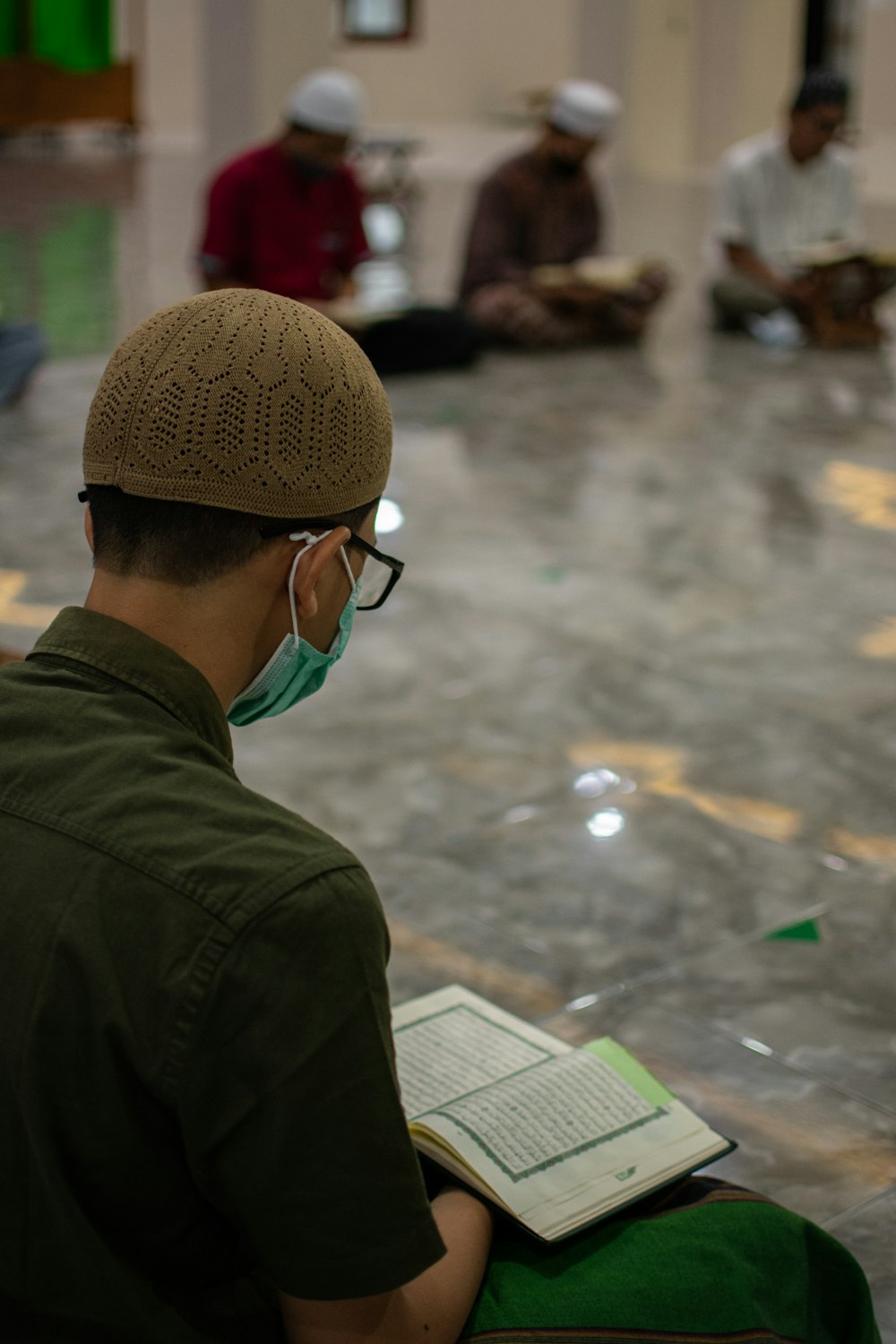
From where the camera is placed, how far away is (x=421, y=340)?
647 centimetres

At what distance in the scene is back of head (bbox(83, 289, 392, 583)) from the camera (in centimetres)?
107

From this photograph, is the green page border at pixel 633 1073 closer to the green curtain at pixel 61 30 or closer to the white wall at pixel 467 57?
the green curtain at pixel 61 30

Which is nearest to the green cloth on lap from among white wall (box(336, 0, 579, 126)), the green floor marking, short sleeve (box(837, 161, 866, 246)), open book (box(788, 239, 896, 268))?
the green floor marking

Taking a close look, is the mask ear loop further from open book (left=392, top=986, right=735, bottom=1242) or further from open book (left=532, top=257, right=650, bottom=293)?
open book (left=532, top=257, right=650, bottom=293)

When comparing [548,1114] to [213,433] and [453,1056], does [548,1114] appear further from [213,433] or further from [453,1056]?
[213,433]

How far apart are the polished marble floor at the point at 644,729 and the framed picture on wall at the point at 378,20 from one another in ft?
46.0

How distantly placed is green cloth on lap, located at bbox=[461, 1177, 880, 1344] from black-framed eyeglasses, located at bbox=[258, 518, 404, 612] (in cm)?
53

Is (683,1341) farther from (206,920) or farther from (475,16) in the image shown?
(475,16)

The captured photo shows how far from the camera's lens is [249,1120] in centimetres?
94

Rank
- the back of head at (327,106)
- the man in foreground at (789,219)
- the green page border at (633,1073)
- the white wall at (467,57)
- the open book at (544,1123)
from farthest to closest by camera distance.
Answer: the white wall at (467,57)
the man in foreground at (789,219)
the back of head at (327,106)
the green page border at (633,1073)
the open book at (544,1123)

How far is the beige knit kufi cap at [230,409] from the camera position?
3.49ft

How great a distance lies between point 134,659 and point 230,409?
0.17 metres

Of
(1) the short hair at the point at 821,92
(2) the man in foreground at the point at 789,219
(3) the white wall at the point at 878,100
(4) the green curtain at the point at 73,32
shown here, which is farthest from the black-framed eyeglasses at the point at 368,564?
(4) the green curtain at the point at 73,32

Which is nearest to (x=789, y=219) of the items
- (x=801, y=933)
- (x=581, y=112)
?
(x=581, y=112)
